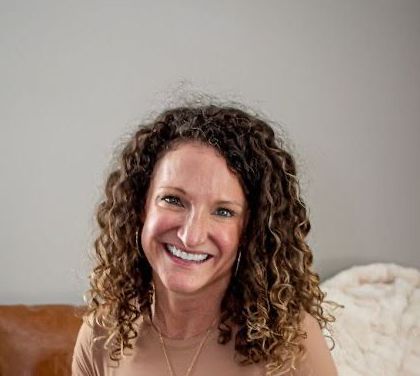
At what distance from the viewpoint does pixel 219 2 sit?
1969mm

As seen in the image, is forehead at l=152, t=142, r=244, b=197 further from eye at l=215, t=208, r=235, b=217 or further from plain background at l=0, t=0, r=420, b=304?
plain background at l=0, t=0, r=420, b=304

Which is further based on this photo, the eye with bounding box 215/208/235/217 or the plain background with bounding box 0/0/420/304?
the plain background with bounding box 0/0/420/304

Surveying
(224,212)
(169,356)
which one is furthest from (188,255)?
(169,356)

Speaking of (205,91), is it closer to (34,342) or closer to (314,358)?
(34,342)

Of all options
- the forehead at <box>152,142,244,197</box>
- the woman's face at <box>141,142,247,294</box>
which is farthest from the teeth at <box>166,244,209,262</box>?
the forehead at <box>152,142,244,197</box>

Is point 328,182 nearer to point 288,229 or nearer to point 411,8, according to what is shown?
point 411,8

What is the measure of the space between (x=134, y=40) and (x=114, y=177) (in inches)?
34.6

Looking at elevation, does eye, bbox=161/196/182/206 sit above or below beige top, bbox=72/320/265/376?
above

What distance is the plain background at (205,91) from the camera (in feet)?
6.18

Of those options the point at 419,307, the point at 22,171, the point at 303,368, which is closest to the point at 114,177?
the point at 303,368

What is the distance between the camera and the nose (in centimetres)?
97

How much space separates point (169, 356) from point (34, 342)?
82 centimetres

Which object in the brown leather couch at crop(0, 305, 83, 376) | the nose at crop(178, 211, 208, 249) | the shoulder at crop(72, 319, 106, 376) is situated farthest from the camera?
the brown leather couch at crop(0, 305, 83, 376)

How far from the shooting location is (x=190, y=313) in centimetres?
111
